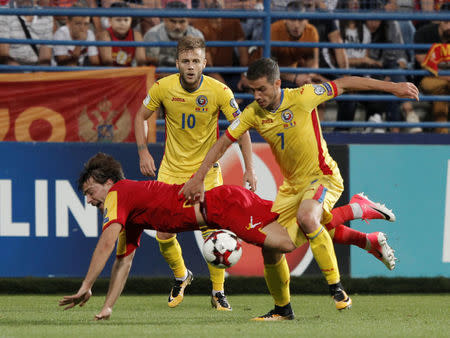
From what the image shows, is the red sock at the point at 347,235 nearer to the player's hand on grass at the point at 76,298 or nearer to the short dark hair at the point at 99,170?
the short dark hair at the point at 99,170

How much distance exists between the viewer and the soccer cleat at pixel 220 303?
24.7ft

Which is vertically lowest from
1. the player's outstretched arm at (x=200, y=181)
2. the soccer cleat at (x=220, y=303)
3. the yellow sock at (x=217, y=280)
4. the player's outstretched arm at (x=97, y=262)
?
the soccer cleat at (x=220, y=303)

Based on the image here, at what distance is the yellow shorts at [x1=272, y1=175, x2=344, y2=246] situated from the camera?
6625 millimetres

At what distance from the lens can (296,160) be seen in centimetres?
681

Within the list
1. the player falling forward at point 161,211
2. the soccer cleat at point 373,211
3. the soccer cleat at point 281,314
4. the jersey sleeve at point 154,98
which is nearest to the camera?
the player falling forward at point 161,211

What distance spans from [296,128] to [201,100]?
4.14 ft

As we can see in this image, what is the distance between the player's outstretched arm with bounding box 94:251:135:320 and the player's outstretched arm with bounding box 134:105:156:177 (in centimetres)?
128

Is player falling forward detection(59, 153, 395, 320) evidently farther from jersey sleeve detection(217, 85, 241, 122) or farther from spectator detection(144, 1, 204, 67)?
spectator detection(144, 1, 204, 67)

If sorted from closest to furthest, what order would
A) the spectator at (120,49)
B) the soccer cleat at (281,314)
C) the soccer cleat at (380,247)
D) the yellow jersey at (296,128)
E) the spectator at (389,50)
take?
the soccer cleat at (281,314) → the yellow jersey at (296,128) → the soccer cleat at (380,247) → the spectator at (120,49) → the spectator at (389,50)

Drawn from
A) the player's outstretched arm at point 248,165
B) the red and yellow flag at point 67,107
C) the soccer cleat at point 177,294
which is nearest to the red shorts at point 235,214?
the player's outstretched arm at point 248,165

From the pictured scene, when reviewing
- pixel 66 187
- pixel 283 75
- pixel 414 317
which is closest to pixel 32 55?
pixel 66 187

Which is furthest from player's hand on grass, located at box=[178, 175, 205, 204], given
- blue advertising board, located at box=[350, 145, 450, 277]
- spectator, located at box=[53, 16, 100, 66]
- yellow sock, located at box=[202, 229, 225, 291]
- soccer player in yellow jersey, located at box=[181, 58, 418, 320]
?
spectator, located at box=[53, 16, 100, 66]

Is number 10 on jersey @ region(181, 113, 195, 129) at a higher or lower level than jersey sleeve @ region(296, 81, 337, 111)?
lower

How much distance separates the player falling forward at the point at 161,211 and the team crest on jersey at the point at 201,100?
4.77 ft
